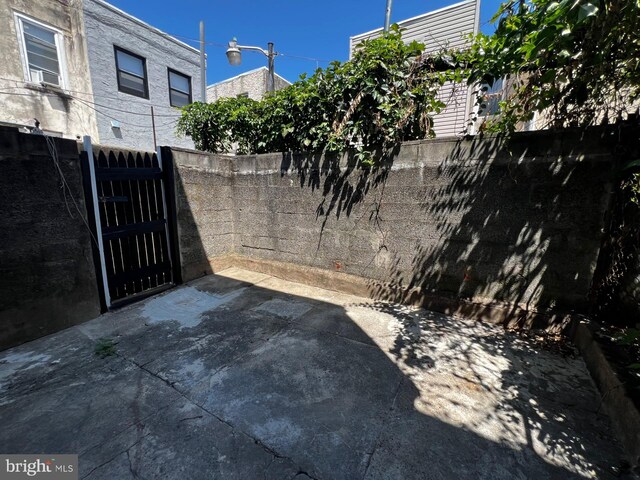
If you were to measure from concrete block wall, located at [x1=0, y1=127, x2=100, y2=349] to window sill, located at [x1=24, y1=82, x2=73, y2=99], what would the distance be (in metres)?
7.43

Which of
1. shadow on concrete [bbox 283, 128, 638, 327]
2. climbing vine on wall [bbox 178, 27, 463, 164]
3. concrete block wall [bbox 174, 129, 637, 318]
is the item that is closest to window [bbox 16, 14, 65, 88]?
concrete block wall [bbox 174, 129, 637, 318]

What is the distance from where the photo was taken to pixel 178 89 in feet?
35.1

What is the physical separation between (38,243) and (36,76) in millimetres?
8293

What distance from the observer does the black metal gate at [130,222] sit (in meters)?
3.43

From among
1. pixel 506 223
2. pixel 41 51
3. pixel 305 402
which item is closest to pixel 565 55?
pixel 506 223

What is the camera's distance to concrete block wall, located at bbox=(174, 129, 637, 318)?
9.04 ft

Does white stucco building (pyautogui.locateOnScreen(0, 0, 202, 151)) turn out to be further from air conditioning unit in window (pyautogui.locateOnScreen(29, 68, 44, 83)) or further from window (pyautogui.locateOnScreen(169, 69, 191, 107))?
window (pyautogui.locateOnScreen(169, 69, 191, 107))

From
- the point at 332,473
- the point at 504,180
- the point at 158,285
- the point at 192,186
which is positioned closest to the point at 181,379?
the point at 332,473

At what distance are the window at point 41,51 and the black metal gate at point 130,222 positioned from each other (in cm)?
728

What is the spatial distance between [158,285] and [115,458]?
3044 mm

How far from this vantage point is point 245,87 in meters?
13.6

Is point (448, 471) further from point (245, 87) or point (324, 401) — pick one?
point (245, 87)

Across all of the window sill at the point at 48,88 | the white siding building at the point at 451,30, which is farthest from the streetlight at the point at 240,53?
the window sill at the point at 48,88

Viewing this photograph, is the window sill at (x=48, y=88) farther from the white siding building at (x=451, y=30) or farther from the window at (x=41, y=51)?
the white siding building at (x=451, y=30)
